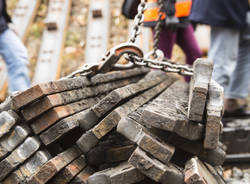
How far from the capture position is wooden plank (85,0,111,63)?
455 cm

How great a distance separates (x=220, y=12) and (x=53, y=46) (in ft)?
9.11

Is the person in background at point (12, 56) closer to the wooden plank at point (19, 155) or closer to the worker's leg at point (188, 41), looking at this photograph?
the worker's leg at point (188, 41)

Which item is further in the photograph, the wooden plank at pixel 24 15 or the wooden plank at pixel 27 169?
the wooden plank at pixel 24 15

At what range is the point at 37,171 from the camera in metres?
1.36

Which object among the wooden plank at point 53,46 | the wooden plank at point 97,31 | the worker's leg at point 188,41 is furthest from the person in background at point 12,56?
the worker's leg at point 188,41

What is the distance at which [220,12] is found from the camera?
2.90 metres

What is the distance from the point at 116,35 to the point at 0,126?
169 inches

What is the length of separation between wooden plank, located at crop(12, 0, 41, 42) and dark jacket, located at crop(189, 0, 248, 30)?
→ 3.14 m

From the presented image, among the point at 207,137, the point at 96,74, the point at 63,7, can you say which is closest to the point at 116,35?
the point at 63,7

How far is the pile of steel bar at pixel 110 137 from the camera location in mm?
1217

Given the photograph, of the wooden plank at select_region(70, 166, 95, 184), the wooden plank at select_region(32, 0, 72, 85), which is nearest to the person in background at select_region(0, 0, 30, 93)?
the wooden plank at select_region(32, 0, 72, 85)

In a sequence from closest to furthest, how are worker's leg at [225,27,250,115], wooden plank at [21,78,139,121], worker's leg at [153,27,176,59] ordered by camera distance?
1. wooden plank at [21,78,139,121]
2. worker's leg at [153,27,176,59]
3. worker's leg at [225,27,250,115]

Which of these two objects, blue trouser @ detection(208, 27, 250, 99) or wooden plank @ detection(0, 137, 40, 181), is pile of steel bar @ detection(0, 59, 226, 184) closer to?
wooden plank @ detection(0, 137, 40, 181)

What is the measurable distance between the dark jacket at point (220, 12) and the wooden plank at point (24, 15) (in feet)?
10.3
